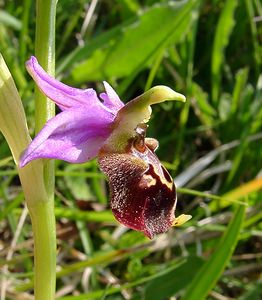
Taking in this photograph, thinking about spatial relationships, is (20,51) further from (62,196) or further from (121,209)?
(121,209)

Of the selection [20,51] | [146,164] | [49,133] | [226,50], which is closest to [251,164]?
[226,50]

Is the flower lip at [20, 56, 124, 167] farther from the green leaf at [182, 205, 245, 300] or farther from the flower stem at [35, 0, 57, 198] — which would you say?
the green leaf at [182, 205, 245, 300]

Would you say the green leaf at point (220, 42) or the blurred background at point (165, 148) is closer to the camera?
the blurred background at point (165, 148)

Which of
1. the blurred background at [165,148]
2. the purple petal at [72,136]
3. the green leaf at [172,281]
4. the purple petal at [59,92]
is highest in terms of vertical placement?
the purple petal at [59,92]

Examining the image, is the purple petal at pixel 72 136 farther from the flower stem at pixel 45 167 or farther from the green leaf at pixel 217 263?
the green leaf at pixel 217 263

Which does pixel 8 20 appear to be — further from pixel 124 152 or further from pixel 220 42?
pixel 124 152

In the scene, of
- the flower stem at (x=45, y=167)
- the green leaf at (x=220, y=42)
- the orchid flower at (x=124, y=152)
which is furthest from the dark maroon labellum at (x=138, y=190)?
the green leaf at (x=220, y=42)
